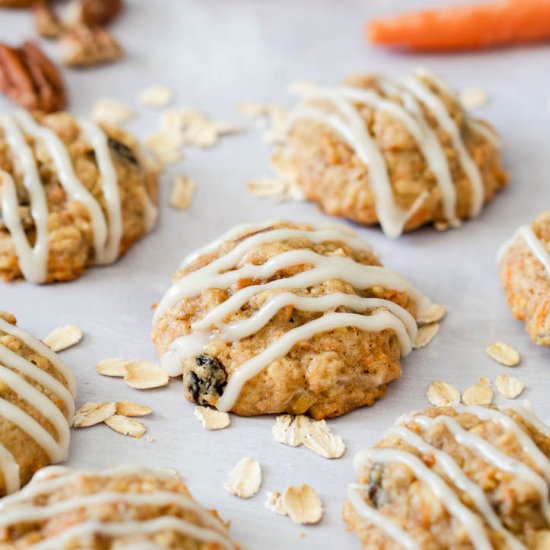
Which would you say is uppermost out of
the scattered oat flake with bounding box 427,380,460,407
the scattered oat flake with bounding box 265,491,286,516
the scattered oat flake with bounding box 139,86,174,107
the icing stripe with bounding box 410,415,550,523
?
the scattered oat flake with bounding box 139,86,174,107

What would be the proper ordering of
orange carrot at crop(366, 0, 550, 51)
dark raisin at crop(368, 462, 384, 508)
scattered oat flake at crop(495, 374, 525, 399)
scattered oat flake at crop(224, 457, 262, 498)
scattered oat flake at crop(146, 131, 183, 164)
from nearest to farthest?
dark raisin at crop(368, 462, 384, 508)
scattered oat flake at crop(224, 457, 262, 498)
scattered oat flake at crop(495, 374, 525, 399)
scattered oat flake at crop(146, 131, 183, 164)
orange carrot at crop(366, 0, 550, 51)

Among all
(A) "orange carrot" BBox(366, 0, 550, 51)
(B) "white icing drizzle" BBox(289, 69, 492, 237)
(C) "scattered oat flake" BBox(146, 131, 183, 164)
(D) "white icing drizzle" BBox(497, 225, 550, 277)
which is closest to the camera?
(D) "white icing drizzle" BBox(497, 225, 550, 277)

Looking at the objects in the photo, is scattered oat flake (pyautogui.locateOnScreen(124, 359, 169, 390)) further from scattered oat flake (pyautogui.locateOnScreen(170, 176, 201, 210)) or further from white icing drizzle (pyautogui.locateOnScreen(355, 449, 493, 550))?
scattered oat flake (pyautogui.locateOnScreen(170, 176, 201, 210))

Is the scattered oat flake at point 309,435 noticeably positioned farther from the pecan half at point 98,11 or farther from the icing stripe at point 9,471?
the pecan half at point 98,11

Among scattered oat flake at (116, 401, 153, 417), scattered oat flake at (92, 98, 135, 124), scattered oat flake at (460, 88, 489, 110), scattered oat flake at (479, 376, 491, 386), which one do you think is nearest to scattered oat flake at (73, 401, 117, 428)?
scattered oat flake at (116, 401, 153, 417)

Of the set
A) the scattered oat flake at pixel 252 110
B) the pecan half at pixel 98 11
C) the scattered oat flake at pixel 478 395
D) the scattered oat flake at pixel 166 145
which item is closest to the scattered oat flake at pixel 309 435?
the scattered oat flake at pixel 478 395

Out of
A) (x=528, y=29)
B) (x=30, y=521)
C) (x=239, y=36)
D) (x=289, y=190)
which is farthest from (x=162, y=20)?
(x=30, y=521)
